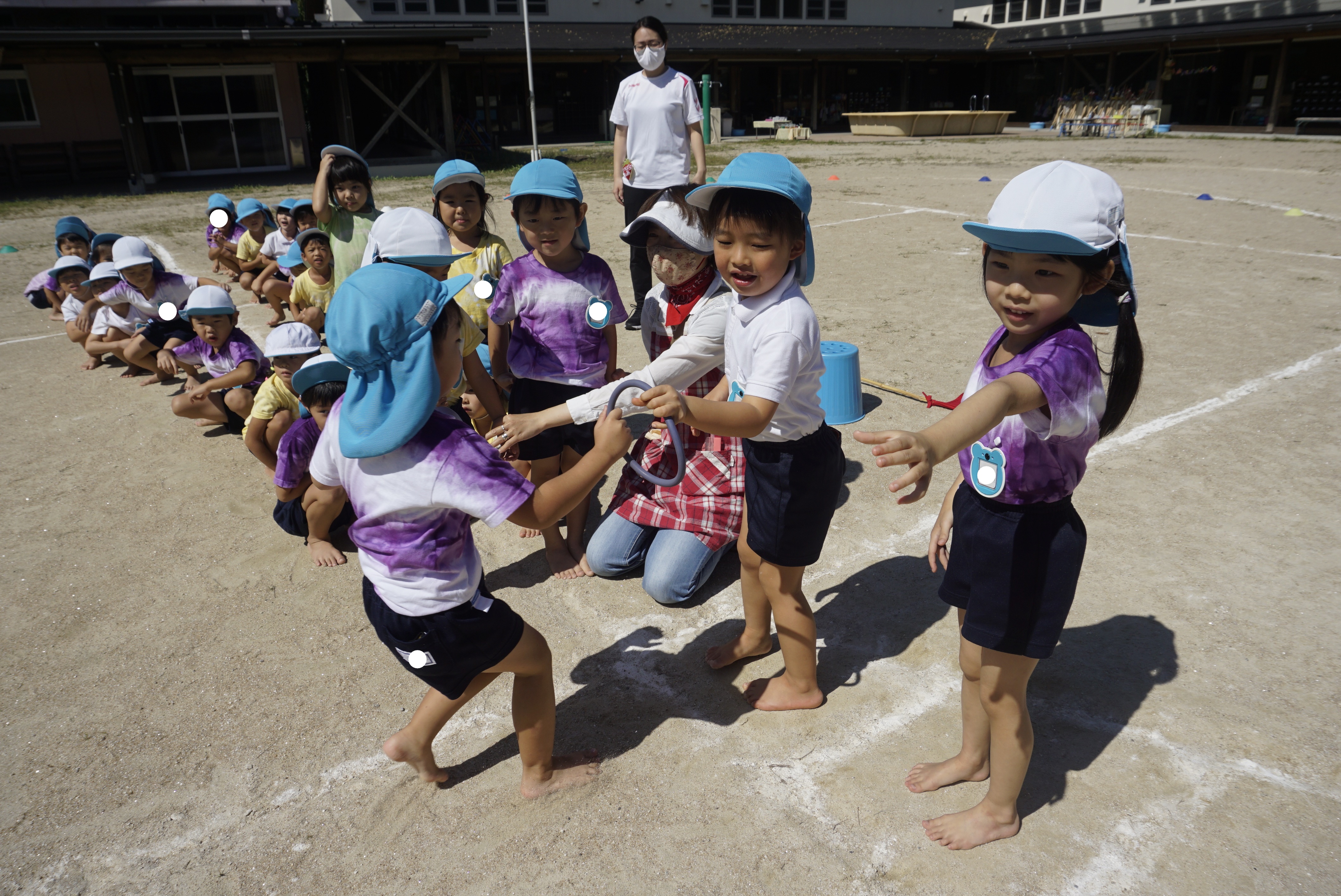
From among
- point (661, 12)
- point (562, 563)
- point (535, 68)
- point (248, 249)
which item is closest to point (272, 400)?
point (562, 563)

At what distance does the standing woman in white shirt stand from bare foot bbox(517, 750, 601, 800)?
4.40m

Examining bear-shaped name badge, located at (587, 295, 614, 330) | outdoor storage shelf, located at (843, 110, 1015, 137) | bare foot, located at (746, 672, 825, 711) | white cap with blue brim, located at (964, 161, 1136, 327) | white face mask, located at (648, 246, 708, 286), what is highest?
outdoor storage shelf, located at (843, 110, 1015, 137)

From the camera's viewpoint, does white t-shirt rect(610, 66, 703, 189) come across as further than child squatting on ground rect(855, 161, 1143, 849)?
Yes

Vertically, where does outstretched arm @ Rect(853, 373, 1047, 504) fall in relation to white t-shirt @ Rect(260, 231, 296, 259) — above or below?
above

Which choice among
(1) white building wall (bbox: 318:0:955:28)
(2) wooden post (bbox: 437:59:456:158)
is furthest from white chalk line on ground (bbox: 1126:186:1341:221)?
(1) white building wall (bbox: 318:0:955:28)

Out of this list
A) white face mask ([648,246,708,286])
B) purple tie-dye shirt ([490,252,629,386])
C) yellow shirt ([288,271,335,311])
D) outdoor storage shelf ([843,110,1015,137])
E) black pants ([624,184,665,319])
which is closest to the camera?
white face mask ([648,246,708,286])

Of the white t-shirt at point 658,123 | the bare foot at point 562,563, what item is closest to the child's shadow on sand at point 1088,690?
the bare foot at point 562,563

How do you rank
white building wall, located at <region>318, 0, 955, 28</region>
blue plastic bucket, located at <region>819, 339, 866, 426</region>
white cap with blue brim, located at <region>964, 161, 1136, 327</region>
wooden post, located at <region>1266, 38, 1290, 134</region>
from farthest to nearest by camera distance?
white building wall, located at <region>318, 0, 955, 28</region>, wooden post, located at <region>1266, 38, 1290, 134</region>, blue plastic bucket, located at <region>819, 339, 866, 426</region>, white cap with blue brim, located at <region>964, 161, 1136, 327</region>

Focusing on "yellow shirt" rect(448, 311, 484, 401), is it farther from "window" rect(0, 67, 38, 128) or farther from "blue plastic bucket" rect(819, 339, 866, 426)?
"window" rect(0, 67, 38, 128)

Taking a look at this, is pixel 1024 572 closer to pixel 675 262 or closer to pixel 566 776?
pixel 566 776

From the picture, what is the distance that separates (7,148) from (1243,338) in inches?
971

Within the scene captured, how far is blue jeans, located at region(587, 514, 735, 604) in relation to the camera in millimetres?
3438

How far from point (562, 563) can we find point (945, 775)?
6.33 ft

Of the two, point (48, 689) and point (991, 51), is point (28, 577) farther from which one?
point (991, 51)
